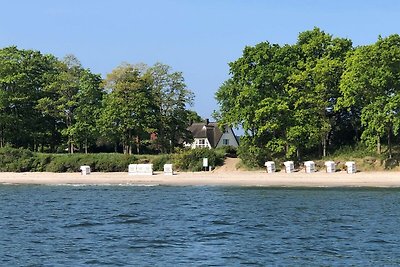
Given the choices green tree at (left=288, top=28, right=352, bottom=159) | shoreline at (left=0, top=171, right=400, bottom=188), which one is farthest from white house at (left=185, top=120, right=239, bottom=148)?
green tree at (left=288, top=28, right=352, bottom=159)

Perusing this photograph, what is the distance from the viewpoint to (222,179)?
51406 millimetres

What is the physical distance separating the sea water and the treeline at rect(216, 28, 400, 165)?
37.2ft

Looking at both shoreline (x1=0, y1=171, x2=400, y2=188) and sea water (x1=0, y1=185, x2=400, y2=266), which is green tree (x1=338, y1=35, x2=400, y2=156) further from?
sea water (x1=0, y1=185, x2=400, y2=266)

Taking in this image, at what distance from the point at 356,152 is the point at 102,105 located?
92.3ft

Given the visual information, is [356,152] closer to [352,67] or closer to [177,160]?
[352,67]

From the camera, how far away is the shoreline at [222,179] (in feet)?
153

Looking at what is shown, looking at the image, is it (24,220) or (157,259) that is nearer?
(157,259)

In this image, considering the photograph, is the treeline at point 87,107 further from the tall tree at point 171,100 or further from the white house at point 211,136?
the white house at point 211,136

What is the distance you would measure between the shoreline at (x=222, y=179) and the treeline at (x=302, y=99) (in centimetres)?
368

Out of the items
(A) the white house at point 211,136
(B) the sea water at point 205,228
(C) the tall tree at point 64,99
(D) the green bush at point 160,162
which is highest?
(C) the tall tree at point 64,99

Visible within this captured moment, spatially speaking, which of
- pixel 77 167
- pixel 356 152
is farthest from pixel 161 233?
pixel 77 167

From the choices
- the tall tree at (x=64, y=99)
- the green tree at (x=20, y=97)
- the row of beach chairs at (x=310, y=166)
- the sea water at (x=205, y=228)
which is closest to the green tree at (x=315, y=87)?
A: the row of beach chairs at (x=310, y=166)

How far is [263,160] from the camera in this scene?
2229 inches

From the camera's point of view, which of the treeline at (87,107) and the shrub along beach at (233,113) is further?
the treeline at (87,107)
